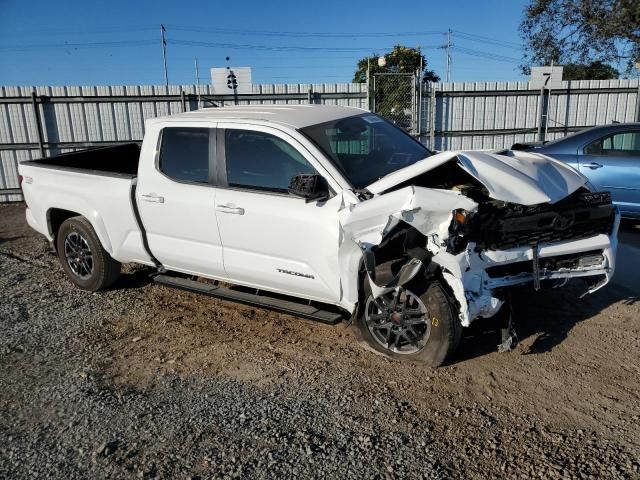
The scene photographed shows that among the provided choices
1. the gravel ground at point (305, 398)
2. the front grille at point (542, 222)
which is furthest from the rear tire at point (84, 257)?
the front grille at point (542, 222)

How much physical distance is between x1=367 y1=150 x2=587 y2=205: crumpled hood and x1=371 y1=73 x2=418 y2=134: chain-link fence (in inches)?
338

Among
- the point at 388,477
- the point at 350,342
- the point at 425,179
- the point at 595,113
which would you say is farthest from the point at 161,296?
the point at 595,113

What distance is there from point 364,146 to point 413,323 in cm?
173

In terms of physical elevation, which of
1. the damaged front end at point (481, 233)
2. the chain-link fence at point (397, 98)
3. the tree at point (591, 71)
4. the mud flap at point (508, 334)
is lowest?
the mud flap at point (508, 334)

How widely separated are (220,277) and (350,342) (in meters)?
1.34

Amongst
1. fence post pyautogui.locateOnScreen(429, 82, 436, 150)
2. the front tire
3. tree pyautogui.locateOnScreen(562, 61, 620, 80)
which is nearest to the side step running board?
the front tire

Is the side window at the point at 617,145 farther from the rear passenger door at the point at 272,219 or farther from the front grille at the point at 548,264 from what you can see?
the rear passenger door at the point at 272,219

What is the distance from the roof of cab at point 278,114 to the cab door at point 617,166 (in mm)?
3970

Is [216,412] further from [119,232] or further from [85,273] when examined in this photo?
[85,273]

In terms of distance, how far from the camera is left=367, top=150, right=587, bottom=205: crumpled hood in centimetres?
374

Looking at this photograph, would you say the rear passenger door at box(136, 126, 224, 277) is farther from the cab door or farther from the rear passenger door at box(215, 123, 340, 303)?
the cab door

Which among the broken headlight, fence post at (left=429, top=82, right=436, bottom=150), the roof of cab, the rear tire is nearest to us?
the broken headlight

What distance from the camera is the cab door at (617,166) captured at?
7168mm

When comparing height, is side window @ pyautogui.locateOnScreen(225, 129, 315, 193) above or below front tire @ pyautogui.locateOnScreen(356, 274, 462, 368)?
above
